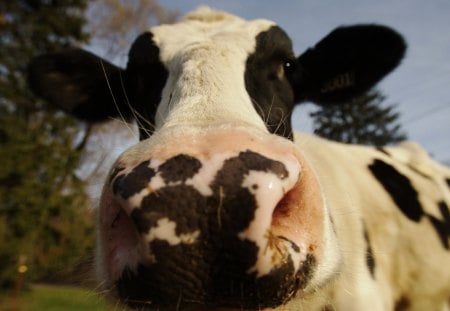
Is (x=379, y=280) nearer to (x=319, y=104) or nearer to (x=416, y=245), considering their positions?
(x=416, y=245)

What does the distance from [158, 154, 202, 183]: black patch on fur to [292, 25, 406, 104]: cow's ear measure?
2.06 m

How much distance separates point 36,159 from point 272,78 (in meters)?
13.1

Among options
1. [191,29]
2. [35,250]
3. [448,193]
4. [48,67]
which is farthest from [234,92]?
[35,250]

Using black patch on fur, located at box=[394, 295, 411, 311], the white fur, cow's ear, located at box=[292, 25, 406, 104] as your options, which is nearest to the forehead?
the white fur

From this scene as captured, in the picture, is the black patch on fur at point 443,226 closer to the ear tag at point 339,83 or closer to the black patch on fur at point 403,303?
the black patch on fur at point 403,303

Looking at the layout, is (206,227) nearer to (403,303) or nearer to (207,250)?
(207,250)

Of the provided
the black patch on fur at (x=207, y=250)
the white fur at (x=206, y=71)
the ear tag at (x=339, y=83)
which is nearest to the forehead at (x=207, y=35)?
the white fur at (x=206, y=71)

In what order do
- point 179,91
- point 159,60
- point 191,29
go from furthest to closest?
point 191,29, point 159,60, point 179,91

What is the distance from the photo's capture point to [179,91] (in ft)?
6.32

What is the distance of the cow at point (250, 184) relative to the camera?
3.59 ft

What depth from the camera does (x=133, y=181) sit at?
3.82ft

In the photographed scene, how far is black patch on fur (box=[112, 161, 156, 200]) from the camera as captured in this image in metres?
1.14

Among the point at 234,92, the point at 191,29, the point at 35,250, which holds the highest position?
the point at 191,29

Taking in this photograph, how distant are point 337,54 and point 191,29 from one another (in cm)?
112
